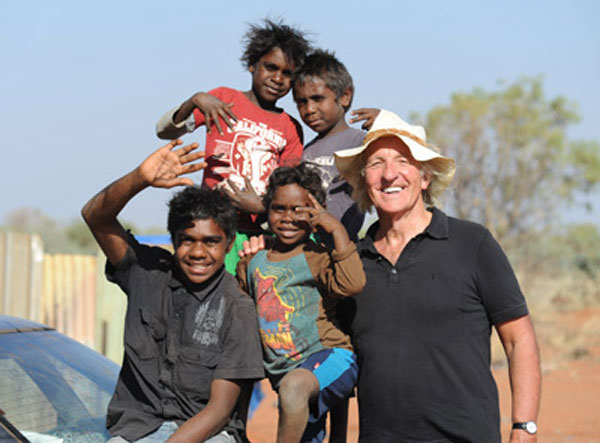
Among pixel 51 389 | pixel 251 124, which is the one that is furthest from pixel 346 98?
pixel 51 389

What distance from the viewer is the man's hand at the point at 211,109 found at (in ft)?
12.7

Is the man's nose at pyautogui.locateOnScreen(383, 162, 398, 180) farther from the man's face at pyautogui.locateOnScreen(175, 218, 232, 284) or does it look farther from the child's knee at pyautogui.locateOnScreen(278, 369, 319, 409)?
the child's knee at pyautogui.locateOnScreen(278, 369, 319, 409)

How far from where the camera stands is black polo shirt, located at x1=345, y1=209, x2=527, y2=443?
309 cm

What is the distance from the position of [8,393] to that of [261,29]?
2.38 meters

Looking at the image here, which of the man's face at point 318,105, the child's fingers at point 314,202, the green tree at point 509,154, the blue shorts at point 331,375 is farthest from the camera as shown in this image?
the green tree at point 509,154

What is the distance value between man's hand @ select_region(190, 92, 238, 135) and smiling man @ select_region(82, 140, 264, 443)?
574mm

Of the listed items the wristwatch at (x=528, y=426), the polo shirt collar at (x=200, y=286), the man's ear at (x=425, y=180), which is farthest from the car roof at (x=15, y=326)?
the wristwatch at (x=528, y=426)

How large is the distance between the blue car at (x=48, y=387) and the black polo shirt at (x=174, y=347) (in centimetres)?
21

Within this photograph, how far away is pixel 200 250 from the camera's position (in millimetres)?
3324

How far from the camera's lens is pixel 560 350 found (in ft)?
47.2

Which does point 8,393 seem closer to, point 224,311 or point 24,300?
point 224,311

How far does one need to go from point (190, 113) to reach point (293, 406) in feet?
5.29

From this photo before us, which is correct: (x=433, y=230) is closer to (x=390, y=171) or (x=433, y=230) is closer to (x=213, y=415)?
(x=390, y=171)

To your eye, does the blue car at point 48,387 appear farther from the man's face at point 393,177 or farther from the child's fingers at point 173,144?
the man's face at point 393,177
